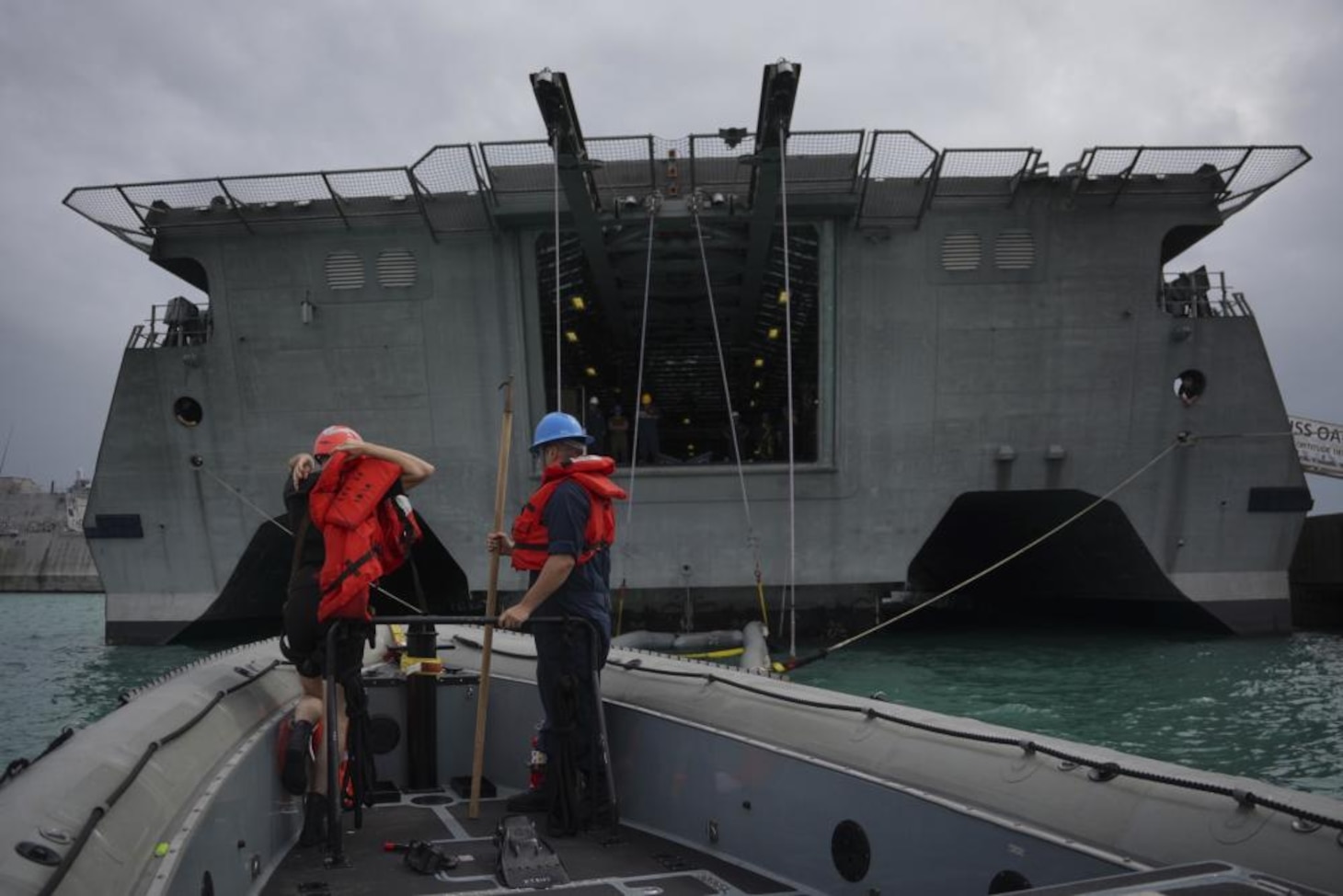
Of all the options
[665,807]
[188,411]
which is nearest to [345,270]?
[188,411]

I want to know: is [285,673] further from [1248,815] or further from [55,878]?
[1248,815]

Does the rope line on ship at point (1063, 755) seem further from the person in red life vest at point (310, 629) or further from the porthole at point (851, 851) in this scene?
the person in red life vest at point (310, 629)

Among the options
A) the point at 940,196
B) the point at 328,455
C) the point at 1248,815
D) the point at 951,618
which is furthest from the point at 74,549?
the point at 1248,815

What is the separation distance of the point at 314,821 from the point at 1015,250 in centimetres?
1403

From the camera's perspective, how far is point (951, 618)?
22.9 meters

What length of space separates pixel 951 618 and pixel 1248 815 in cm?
2132

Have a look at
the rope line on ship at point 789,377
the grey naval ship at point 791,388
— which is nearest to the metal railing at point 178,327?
the grey naval ship at point 791,388

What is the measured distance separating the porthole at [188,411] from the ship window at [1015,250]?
13.6 meters

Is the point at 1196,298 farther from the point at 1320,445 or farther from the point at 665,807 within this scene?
the point at 665,807

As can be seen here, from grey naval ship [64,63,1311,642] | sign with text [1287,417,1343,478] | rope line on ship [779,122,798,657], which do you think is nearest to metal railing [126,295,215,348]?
grey naval ship [64,63,1311,642]

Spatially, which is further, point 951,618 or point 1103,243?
point 951,618

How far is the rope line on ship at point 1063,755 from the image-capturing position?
95.3 inches

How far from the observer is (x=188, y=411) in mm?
16297

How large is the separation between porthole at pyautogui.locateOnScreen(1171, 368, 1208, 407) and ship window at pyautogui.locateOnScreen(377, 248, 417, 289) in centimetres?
1277
